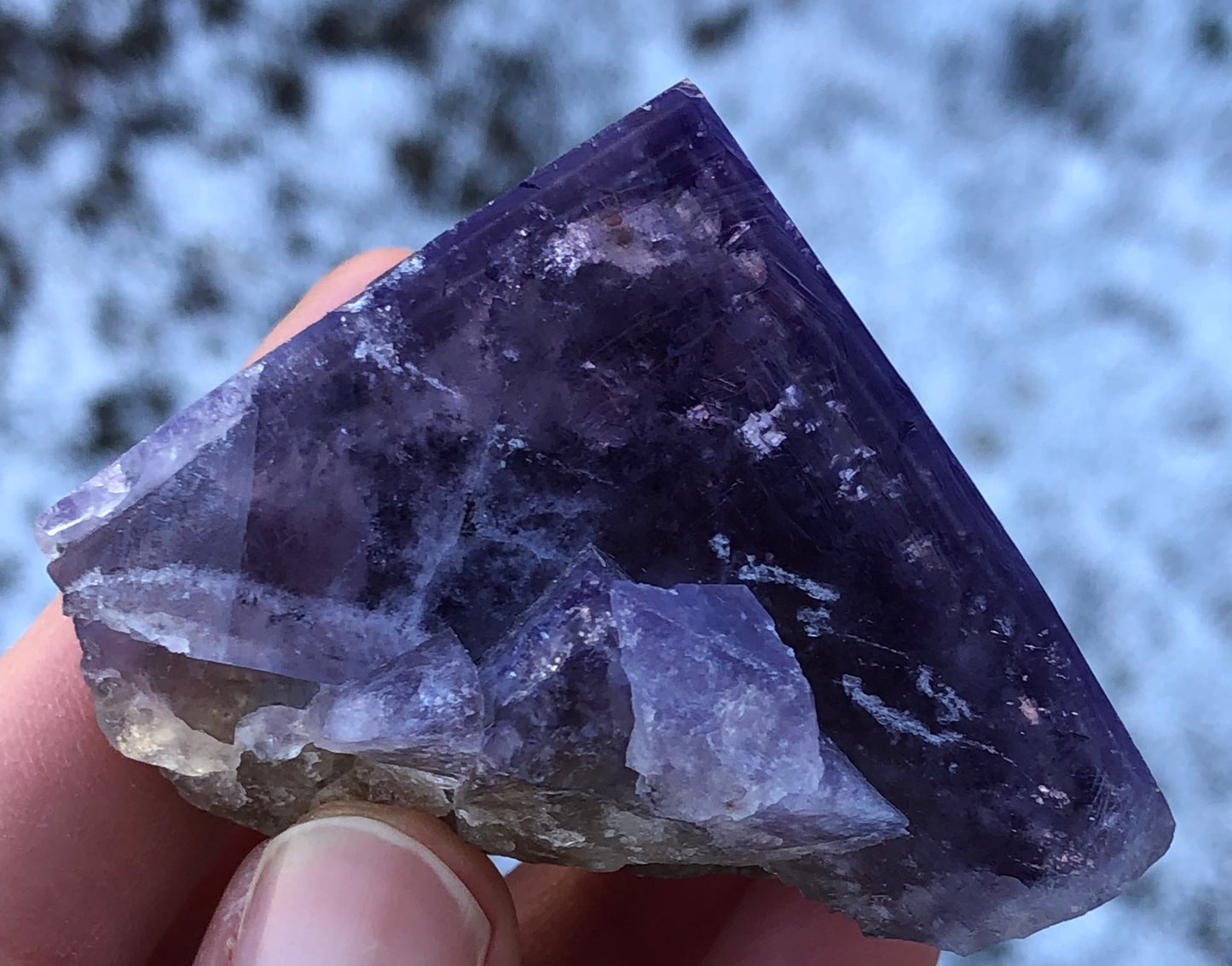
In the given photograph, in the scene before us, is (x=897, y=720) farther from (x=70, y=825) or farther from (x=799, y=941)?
(x=70, y=825)

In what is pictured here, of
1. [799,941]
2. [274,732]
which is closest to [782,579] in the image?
[274,732]

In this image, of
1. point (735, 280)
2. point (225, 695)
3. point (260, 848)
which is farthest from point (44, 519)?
point (735, 280)

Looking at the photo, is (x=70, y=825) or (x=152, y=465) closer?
(x=152, y=465)

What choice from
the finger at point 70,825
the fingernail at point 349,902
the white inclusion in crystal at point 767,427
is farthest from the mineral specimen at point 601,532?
the finger at point 70,825

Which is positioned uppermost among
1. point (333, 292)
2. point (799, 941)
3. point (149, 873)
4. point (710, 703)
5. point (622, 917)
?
point (333, 292)

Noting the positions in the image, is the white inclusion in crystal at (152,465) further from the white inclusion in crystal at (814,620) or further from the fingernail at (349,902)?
the white inclusion in crystal at (814,620)

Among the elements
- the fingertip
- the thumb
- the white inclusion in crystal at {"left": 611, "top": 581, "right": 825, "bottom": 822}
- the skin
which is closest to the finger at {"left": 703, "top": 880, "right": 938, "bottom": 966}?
the skin

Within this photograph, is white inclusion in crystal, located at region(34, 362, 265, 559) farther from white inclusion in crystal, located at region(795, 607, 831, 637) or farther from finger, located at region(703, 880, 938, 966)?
finger, located at region(703, 880, 938, 966)
